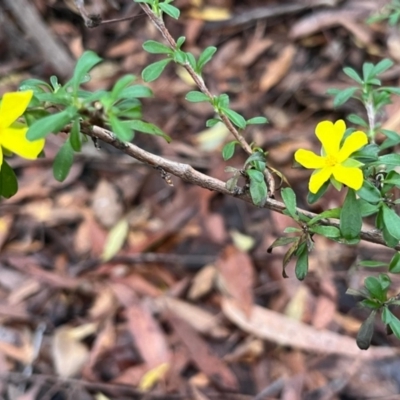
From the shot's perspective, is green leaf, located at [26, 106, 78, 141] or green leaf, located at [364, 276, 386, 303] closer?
green leaf, located at [26, 106, 78, 141]

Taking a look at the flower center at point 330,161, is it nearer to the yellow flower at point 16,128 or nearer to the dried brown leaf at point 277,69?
the yellow flower at point 16,128

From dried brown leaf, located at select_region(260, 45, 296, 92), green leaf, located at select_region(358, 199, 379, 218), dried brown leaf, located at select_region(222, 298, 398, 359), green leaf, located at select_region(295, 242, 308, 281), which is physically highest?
green leaf, located at select_region(358, 199, 379, 218)

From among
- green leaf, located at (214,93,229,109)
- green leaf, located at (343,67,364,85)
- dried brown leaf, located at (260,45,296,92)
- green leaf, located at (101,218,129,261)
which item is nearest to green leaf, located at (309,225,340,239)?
green leaf, located at (214,93,229,109)

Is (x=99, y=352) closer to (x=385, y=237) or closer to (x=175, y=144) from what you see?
(x=175, y=144)

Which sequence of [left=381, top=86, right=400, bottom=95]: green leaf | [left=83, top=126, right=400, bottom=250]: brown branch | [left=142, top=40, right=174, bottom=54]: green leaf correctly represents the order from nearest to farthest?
[left=83, top=126, right=400, bottom=250]: brown branch < [left=142, top=40, right=174, bottom=54]: green leaf < [left=381, top=86, right=400, bottom=95]: green leaf

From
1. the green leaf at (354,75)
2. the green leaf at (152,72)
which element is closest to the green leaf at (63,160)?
the green leaf at (152,72)

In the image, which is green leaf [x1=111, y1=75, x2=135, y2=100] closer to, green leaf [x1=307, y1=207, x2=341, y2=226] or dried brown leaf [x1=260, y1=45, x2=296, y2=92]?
green leaf [x1=307, y1=207, x2=341, y2=226]

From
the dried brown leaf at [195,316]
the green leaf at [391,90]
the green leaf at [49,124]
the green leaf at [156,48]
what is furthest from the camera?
the dried brown leaf at [195,316]
